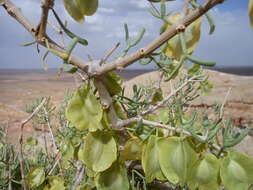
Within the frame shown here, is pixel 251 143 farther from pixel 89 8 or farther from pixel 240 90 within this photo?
pixel 89 8

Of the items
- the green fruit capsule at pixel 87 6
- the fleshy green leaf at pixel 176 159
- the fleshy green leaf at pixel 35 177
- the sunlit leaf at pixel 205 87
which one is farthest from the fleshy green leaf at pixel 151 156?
the sunlit leaf at pixel 205 87

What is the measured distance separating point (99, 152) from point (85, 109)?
61 millimetres

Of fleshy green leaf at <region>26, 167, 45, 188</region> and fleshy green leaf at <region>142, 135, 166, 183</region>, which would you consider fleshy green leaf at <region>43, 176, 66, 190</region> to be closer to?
fleshy green leaf at <region>26, 167, 45, 188</region>

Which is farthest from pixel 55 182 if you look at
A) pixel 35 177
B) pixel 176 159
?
pixel 176 159

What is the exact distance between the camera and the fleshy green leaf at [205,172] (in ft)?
1.05

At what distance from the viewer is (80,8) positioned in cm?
31

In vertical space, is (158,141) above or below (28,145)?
above

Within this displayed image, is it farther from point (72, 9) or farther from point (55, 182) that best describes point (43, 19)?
point (55, 182)

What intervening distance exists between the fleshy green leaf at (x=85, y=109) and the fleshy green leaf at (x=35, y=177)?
297mm

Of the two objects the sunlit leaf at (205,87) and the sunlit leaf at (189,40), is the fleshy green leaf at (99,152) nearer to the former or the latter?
the sunlit leaf at (189,40)

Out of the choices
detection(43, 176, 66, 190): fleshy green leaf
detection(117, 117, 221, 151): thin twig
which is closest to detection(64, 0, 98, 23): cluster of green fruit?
detection(117, 117, 221, 151): thin twig

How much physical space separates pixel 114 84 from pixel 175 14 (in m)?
0.12

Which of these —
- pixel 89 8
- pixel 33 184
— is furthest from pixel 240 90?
pixel 89 8

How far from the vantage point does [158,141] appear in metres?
0.34
